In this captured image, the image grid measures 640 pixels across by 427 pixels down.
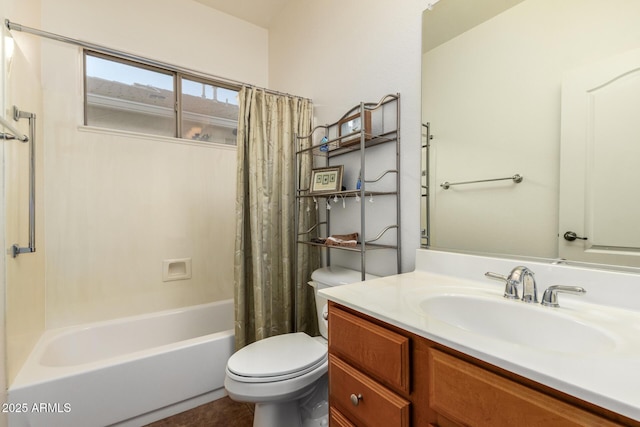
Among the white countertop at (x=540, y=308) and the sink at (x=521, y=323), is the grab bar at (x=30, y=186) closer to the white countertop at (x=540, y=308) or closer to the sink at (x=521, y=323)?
the white countertop at (x=540, y=308)

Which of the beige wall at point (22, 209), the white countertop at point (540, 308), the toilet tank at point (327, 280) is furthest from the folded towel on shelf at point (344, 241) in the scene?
the beige wall at point (22, 209)

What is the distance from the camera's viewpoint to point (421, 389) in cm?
66

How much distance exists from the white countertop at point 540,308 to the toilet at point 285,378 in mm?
464

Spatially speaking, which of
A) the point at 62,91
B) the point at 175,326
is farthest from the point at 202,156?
the point at 175,326

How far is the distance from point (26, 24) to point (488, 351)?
255cm

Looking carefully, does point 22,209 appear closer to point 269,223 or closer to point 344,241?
point 269,223

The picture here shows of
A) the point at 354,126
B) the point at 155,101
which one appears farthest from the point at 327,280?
the point at 155,101

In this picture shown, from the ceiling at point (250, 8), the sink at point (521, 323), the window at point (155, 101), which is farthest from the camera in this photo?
the ceiling at point (250, 8)

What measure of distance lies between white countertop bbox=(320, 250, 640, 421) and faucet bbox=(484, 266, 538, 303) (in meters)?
0.04

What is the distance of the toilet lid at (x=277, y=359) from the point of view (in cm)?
115

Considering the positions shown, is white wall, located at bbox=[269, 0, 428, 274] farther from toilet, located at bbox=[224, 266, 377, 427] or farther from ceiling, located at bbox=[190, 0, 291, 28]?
toilet, located at bbox=[224, 266, 377, 427]

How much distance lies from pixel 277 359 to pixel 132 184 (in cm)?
167

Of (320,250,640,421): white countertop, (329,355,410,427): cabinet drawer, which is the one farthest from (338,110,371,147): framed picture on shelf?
(329,355,410,427): cabinet drawer

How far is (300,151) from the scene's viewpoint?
176 centimetres
